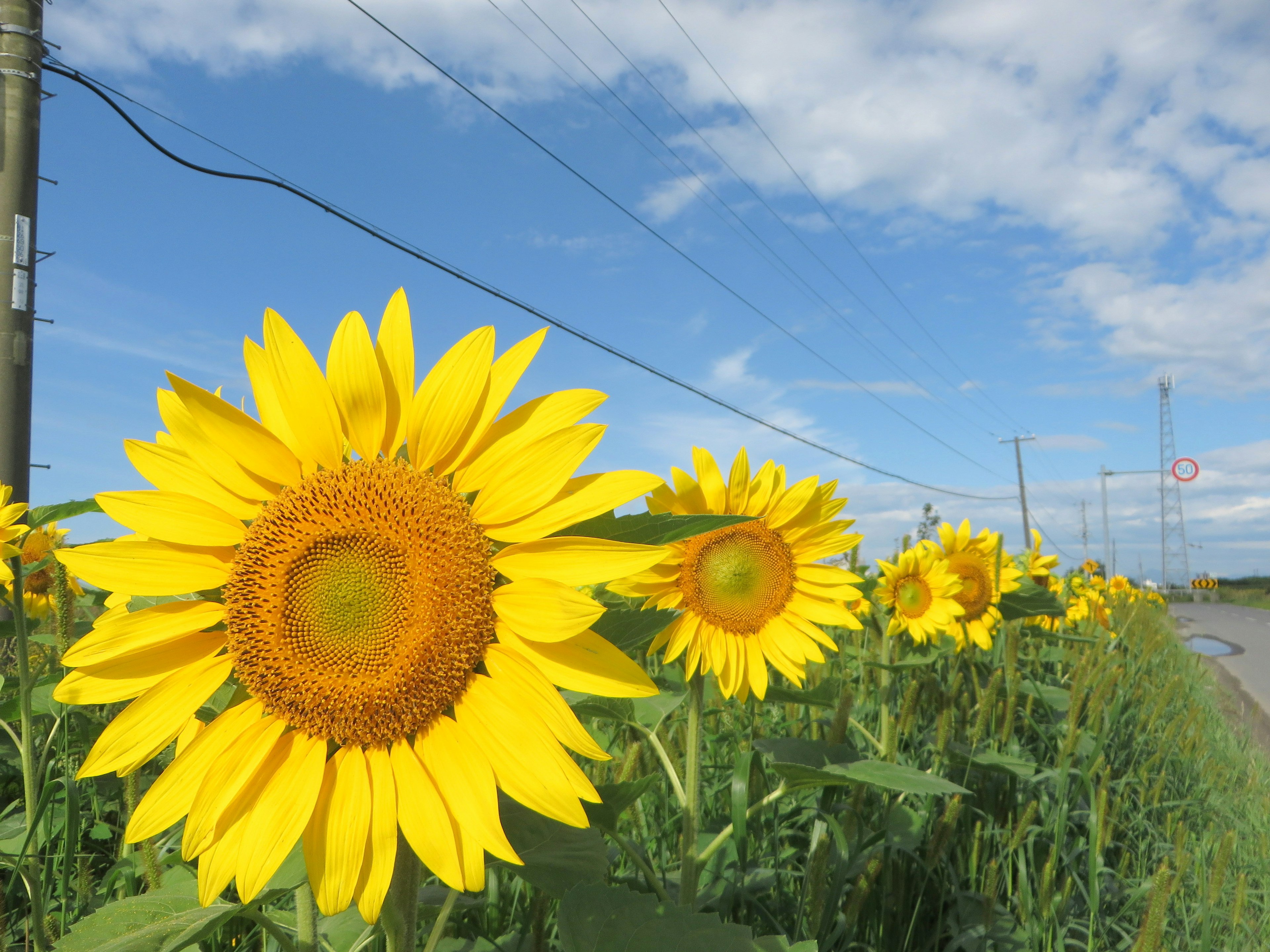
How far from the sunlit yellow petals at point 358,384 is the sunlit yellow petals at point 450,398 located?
0.17 ft

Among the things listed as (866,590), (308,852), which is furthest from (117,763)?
(866,590)

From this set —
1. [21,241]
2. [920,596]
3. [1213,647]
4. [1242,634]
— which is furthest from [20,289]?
[1242,634]

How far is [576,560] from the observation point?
99cm

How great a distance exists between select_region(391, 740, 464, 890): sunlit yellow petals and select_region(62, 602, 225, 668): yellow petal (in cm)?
33

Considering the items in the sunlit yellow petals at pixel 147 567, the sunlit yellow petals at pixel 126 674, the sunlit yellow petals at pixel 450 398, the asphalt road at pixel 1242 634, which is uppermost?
the sunlit yellow petals at pixel 450 398

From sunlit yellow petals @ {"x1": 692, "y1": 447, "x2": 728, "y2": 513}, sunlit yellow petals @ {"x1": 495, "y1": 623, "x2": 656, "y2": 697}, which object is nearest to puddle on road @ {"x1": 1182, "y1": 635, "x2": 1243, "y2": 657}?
sunlit yellow petals @ {"x1": 692, "y1": 447, "x2": 728, "y2": 513}

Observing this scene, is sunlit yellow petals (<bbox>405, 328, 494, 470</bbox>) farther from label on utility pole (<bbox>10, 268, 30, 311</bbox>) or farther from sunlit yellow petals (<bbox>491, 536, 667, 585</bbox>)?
label on utility pole (<bbox>10, 268, 30, 311</bbox>)

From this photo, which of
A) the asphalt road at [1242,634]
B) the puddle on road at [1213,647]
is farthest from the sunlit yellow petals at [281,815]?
the puddle on road at [1213,647]

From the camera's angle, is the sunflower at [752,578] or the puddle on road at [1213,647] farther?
the puddle on road at [1213,647]

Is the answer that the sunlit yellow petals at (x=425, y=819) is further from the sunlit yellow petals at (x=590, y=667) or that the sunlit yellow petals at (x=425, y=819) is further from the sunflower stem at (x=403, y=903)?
the sunlit yellow petals at (x=590, y=667)

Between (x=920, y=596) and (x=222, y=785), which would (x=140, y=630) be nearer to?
(x=222, y=785)

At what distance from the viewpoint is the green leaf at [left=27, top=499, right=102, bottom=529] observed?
175cm

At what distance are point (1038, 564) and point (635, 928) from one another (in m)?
5.18

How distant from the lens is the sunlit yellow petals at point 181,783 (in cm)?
108
